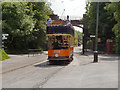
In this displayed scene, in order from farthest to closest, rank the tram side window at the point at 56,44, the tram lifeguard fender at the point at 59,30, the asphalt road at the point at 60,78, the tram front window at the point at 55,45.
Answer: the tram side window at the point at 56,44, the tram front window at the point at 55,45, the tram lifeguard fender at the point at 59,30, the asphalt road at the point at 60,78

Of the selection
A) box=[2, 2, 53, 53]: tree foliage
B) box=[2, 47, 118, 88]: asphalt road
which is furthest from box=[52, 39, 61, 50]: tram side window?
box=[2, 2, 53, 53]: tree foliage

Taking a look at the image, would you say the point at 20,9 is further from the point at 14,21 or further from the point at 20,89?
the point at 20,89

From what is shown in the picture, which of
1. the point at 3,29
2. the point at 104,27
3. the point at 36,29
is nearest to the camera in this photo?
the point at 3,29

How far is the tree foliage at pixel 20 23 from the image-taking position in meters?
34.1

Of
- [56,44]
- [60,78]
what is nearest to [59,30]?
[56,44]

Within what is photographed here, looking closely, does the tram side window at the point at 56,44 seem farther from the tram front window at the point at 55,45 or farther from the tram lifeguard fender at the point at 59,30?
the tram lifeguard fender at the point at 59,30

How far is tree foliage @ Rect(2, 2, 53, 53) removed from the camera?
34094 millimetres

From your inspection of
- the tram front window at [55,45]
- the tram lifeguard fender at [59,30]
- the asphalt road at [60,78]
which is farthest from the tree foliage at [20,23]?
the asphalt road at [60,78]

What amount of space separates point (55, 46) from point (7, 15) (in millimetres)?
17999

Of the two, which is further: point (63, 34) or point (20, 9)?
point (20, 9)

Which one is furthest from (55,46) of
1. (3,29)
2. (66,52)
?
(3,29)

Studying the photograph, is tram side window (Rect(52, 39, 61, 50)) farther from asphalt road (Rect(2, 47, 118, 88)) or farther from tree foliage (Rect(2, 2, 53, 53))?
tree foliage (Rect(2, 2, 53, 53))

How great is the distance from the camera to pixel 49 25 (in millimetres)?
18312

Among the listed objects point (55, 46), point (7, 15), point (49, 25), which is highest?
point (7, 15)
